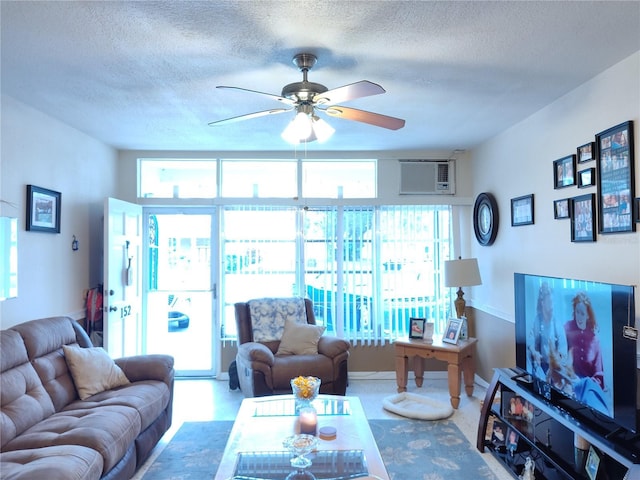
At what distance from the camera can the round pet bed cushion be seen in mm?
3381

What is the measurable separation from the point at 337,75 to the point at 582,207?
69.7 inches

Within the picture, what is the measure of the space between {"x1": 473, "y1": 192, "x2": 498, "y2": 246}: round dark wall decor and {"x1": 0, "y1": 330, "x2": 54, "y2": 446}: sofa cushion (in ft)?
12.3

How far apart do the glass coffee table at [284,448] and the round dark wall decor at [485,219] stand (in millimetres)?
2214

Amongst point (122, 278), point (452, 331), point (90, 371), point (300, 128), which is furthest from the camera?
point (122, 278)

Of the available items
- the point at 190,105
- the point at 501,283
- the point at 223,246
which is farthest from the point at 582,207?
the point at 223,246

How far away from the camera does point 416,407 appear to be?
141 inches

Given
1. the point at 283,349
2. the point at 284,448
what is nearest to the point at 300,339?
the point at 283,349

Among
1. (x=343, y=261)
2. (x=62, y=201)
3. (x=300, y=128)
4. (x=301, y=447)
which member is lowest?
(x=301, y=447)

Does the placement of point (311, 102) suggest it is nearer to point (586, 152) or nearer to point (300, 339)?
point (586, 152)

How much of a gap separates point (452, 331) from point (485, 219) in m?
1.19

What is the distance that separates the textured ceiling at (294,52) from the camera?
6.00 ft

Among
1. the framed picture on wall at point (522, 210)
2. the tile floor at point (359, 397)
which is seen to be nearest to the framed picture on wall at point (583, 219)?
the framed picture on wall at point (522, 210)

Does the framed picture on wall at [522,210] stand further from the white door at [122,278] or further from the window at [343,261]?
the white door at [122,278]

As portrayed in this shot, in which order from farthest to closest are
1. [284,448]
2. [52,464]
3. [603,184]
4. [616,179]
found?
[603,184] < [616,179] < [284,448] < [52,464]
